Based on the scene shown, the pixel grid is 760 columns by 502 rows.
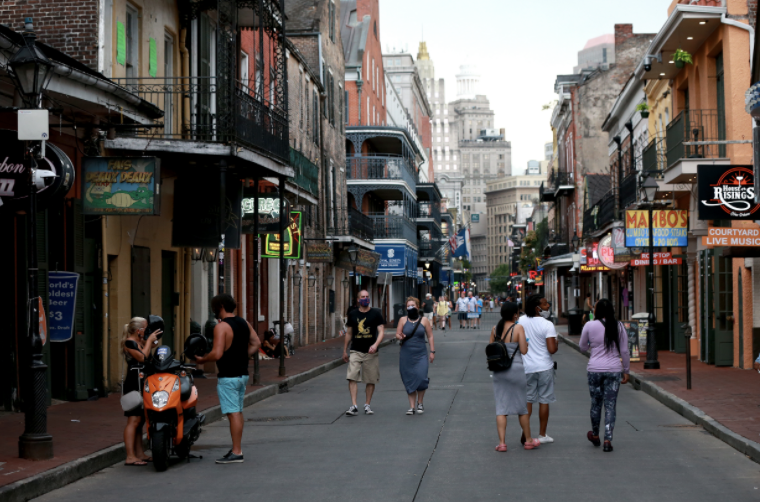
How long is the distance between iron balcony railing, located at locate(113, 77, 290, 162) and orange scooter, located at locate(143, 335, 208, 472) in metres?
6.47

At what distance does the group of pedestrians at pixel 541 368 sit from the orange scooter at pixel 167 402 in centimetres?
327

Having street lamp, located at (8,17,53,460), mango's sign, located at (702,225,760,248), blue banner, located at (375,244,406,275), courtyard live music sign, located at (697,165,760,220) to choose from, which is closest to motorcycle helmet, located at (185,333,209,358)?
street lamp, located at (8,17,53,460)

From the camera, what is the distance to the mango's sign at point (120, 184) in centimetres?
1462

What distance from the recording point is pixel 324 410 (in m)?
15.6

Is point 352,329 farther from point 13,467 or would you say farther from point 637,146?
point 637,146

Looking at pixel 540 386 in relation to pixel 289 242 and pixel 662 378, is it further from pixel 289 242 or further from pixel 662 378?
pixel 289 242

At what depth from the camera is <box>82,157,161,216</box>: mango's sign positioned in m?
14.6

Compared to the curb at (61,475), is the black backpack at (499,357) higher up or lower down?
higher up

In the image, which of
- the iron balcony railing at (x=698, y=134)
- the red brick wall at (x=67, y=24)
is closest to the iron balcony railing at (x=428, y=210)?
the iron balcony railing at (x=698, y=134)

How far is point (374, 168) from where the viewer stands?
51.9 meters

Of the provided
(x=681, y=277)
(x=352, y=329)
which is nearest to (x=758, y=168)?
(x=352, y=329)

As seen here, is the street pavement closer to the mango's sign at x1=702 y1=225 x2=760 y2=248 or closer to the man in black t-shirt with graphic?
the man in black t-shirt with graphic

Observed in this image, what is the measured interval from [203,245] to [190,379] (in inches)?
371

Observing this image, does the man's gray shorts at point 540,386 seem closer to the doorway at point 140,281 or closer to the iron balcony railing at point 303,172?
the doorway at point 140,281
